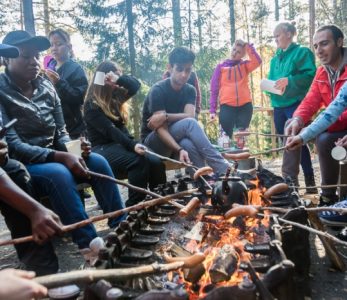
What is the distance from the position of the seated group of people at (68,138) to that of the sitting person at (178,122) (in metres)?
0.01

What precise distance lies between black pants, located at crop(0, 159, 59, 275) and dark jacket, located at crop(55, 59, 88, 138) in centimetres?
193

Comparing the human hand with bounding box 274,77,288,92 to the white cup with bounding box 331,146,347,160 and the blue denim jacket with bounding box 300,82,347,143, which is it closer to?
the blue denim jacket with bounding box 300,82,347,143

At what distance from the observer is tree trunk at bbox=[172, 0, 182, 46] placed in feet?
37.5

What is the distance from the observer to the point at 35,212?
6.98 feet

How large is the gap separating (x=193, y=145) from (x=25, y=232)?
2344 mm

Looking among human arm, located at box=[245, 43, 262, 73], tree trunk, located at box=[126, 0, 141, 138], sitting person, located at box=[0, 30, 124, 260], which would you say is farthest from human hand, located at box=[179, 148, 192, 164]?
tree trunk, located at box=[126, 0, 141, 138]

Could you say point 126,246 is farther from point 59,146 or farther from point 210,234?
point 59,146

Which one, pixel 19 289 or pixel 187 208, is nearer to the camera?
pixel 19 289

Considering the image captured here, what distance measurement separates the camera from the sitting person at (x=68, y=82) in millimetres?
4355

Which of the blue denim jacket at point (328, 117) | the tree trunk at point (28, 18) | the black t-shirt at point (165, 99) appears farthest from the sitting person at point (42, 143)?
the tree trunk at point (28, 18)

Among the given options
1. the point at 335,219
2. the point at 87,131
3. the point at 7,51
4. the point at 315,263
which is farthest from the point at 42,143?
the point at 335,219

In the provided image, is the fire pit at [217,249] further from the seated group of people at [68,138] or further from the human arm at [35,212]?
the seated group of people at [68,138]

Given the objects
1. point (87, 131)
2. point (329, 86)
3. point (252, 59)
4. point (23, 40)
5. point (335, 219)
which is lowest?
point (335, 219)

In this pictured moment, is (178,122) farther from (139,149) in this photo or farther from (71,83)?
(71,83)
